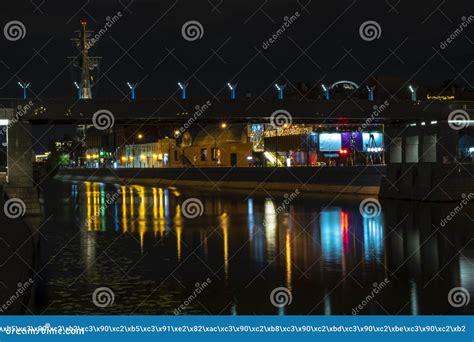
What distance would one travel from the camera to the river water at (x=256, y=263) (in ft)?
55.1

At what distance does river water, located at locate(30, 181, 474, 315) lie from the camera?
16797 millimetres

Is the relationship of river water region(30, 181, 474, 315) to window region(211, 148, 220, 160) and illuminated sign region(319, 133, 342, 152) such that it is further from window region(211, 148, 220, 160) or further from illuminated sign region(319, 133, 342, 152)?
window region(211, 148, 220, 160)

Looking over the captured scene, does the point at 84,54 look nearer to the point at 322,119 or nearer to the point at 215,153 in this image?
the point at 215,153

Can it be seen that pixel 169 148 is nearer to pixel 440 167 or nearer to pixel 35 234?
pixel 440 167

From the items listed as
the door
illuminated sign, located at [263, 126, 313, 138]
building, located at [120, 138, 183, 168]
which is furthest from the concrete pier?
building, located at [120, 138, 183, 168]

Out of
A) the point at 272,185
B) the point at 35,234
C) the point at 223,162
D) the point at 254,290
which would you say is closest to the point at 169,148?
the point at 223,162

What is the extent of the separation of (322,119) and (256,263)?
2784 cm

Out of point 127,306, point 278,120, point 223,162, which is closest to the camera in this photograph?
point 127,306

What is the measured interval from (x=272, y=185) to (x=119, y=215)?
35.8m

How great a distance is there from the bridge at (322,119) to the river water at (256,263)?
17.1 ft

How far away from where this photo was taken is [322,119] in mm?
50219

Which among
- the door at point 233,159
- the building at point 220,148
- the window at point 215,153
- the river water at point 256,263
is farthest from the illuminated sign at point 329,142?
the river water at point 256,263

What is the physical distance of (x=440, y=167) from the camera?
4931 centimetres

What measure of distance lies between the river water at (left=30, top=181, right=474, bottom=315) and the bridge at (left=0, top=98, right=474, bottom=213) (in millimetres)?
5201
